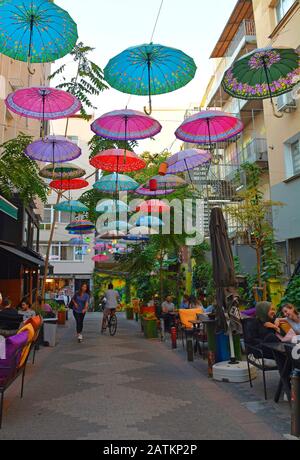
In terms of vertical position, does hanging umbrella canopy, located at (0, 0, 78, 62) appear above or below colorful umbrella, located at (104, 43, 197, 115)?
above

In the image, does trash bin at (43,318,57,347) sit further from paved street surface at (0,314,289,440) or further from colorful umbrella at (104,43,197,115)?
colorful umbrella at (104,43,197,115)

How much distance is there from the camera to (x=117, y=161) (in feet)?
34.3

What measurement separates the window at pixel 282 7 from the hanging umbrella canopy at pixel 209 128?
341 inches

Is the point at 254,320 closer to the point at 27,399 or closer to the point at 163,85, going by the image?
the point at 27,399

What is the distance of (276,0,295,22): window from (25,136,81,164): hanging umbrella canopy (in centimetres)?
1012

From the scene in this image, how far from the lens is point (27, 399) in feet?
20.5

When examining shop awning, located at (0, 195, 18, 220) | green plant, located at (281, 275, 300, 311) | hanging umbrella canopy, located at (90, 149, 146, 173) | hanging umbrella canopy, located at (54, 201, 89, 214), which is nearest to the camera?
shop awning, located at (0, 195, 18, 220)

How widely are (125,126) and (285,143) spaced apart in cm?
842

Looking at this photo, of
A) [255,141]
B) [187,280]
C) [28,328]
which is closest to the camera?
[28,328]

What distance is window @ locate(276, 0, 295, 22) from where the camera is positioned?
1453 cm

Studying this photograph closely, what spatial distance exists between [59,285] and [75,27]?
38080 millimetres

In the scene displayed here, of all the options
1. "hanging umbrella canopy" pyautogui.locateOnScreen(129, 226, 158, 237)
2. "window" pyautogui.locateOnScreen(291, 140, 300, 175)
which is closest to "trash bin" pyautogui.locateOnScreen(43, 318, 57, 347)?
"hanging umbrella canopy" pyautogui.locateOnScreen(129, 226, 158, 237)

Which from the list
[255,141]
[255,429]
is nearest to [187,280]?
[255,141]

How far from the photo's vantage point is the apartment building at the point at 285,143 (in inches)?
537
